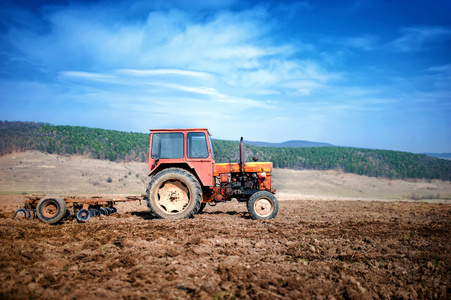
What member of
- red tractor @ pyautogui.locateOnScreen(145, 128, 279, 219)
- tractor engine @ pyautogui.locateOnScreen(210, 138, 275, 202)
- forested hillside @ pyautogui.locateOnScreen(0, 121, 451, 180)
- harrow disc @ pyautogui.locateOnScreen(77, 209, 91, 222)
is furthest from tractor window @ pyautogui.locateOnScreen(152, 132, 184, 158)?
forested hillside @ pyautogui.locateOnScreen(0, 121, 451, 180)

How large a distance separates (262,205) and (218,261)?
12.9ft

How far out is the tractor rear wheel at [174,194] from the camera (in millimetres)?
8348

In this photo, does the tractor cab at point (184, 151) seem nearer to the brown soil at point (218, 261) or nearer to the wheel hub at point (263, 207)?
the wheel hub at point (263, 207)

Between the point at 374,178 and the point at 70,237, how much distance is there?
32213mm

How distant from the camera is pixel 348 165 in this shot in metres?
36.6

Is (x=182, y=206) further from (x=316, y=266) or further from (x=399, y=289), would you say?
(x=399, y=289)

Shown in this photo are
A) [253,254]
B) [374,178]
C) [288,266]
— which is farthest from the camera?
[374,178]

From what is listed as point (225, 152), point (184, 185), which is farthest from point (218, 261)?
point (225, 152)

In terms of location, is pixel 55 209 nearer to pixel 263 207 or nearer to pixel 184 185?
pixel 184 185

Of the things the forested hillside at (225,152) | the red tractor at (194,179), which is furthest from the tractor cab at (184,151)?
the forested hillside at (225,152)

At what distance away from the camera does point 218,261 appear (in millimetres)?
5031

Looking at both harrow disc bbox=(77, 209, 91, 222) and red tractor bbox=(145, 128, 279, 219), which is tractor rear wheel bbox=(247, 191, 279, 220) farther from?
harrow disc bbox=(77, 209, 91, 222)

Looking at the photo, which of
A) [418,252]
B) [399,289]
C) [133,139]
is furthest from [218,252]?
[133,139]

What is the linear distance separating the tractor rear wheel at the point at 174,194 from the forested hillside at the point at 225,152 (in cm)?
2347
